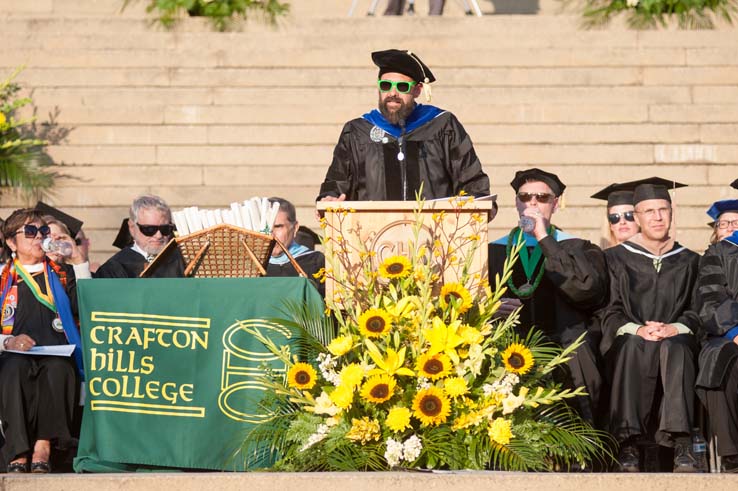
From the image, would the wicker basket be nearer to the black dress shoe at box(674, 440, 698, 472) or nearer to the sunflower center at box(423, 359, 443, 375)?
the sunflower center at box(423, 359, 443, 375)

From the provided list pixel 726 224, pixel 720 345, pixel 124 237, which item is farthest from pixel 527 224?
pixel 124 237

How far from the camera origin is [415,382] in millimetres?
6254

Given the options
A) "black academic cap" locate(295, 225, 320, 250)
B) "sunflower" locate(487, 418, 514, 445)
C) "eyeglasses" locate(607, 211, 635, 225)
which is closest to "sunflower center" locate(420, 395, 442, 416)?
"sunflower" locate(487, 418, 514, 445)

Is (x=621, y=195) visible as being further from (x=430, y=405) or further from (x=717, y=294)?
(x=430, y=405)

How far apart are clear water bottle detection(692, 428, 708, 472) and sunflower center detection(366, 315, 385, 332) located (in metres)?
1.97

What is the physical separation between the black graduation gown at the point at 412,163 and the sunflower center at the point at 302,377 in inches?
63.1

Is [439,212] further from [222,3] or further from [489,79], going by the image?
[222,3]

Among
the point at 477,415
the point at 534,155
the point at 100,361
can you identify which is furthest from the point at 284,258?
the point at 534,155

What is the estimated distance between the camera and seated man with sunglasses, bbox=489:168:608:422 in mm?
7676

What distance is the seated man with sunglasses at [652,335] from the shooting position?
719cm

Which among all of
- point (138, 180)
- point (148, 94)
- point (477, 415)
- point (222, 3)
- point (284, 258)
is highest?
point (222, 3)

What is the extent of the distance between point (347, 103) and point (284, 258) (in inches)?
147

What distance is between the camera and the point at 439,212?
21.2 ft

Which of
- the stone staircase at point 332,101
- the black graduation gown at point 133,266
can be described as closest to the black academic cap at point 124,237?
the black graduation gown at point 133,266
